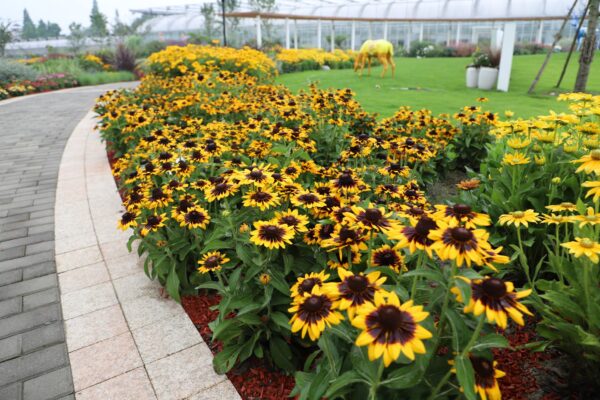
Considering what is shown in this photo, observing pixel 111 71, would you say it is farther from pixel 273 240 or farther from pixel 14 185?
pixel 273 240

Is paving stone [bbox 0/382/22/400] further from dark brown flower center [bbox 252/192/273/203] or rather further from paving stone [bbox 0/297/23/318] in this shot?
dark brown flower center [bbox 252/192/273/203]

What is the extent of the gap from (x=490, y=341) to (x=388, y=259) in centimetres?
47

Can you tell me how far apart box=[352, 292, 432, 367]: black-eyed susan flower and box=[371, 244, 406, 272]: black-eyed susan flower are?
428 millimetres

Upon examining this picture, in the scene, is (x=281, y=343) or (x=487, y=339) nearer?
(x=487, y=339)

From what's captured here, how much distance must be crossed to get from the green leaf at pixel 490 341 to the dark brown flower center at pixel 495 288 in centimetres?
23

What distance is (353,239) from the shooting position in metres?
1.60

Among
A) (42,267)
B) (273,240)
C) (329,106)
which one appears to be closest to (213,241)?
(273,240)

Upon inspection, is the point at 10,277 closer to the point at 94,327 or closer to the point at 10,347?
the point at 10,347

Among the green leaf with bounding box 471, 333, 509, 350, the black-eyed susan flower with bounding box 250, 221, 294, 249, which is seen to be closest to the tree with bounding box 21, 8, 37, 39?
the black-eyed susan flower with bounding box 250, 221, 294, 249

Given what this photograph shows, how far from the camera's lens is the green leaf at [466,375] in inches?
44.0

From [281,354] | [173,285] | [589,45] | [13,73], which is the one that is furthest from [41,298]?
[13,73]

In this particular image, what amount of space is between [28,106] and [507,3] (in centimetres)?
2669

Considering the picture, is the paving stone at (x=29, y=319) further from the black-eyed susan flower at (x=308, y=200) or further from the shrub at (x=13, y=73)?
the shrub at (x=13, y=73)

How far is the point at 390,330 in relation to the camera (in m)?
1.10
